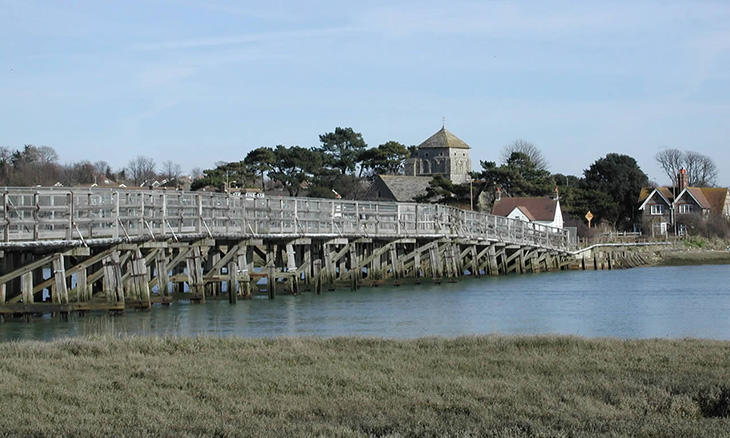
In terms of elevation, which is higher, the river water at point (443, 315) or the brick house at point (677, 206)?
the brick house at point (677, 206)

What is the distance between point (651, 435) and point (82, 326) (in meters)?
17.0

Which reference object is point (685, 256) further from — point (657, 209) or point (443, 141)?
point (443, 141)

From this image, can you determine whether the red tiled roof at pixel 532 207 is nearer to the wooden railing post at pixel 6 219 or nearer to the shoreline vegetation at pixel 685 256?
the shoreline vegetation at pixel 685 256

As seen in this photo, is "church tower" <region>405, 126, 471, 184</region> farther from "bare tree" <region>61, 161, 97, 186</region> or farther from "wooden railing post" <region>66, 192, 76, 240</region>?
"wooden railing post" <region>66, 192, 76, 240</region>

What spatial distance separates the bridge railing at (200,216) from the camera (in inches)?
1000

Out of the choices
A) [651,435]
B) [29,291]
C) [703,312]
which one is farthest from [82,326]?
[703,312]

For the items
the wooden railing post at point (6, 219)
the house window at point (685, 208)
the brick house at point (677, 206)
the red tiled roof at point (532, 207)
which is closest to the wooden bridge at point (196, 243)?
the wooden railing post at point (6, 219)

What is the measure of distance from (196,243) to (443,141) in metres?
89.3

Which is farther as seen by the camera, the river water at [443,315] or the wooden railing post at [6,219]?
the river water at [443,315]

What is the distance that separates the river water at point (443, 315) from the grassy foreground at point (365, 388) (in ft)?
14.2

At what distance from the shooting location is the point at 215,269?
34.6 meters

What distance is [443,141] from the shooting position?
392ft

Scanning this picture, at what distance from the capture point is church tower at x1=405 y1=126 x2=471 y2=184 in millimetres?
119438

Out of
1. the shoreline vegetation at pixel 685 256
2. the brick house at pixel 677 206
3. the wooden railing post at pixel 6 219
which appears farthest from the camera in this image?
the brick house at pixel 677 206
